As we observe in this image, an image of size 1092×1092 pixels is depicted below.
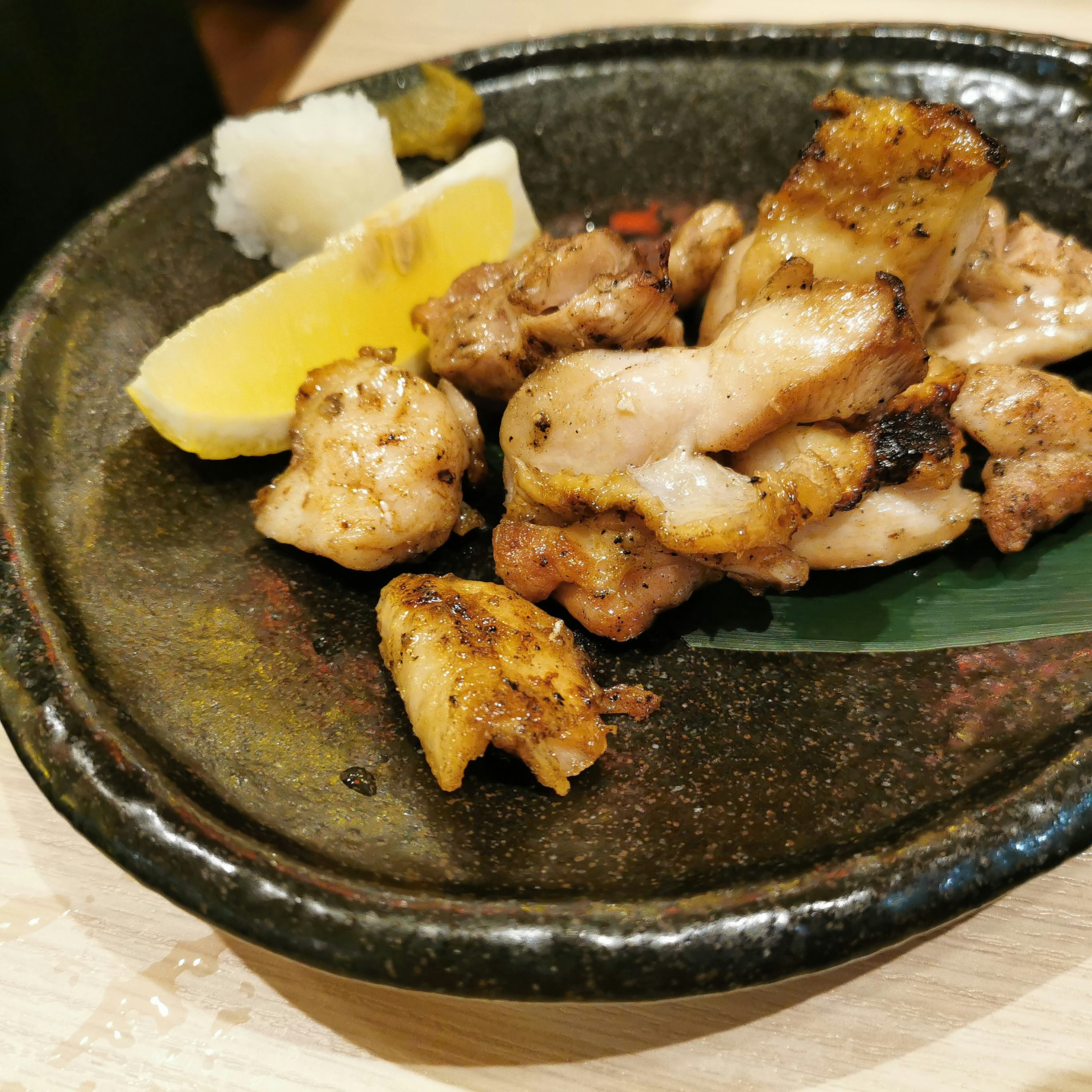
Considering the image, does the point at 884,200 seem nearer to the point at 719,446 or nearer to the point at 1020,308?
the point at 1020,308

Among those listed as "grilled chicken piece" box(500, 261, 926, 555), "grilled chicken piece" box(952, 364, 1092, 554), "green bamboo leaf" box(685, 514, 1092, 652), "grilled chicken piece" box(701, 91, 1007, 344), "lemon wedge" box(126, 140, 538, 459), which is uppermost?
"lemon wedge" box(126, 140, 538, 459)

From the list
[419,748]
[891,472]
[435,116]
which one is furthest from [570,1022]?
[435,116]

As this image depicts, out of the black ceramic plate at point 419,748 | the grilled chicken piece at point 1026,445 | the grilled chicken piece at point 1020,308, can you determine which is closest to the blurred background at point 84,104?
the black ceramic plate at point 419,748

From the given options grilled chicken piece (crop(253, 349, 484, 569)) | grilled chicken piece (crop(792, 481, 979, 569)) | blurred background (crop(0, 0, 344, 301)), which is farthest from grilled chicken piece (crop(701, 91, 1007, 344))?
blurred background (crop(0, 0, 344, 301))

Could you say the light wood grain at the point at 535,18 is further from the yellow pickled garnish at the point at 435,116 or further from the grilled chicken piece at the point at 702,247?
the grilled chicken piece at the point at 702,247

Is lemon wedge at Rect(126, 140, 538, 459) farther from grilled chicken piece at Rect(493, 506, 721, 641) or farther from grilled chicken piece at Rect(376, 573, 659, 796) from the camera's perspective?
grilled chicken piece at Rect(493, 506, 721, 641)

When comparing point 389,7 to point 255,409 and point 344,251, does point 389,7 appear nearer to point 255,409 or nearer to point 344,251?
point 344,251

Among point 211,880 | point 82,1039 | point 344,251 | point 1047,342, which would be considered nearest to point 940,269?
point 1047,342
